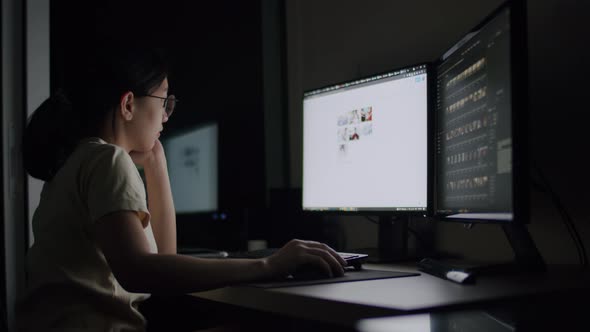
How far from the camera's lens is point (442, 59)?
1216 millimetres

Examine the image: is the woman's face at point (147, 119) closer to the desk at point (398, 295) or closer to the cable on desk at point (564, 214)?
the desk at point (398, 295)

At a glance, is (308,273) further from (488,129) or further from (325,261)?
(488,129)

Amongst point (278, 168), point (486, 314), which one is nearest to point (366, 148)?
point (486, 314)

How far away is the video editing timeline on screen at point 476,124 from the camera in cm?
88

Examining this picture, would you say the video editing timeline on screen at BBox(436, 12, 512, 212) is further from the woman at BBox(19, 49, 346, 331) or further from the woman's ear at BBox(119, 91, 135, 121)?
the woman's ear at BBox(119, 91, 135, 121)

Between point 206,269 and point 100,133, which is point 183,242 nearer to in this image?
point 100,133

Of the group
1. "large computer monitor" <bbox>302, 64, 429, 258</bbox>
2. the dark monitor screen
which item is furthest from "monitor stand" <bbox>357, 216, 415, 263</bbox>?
the dark monitor screen

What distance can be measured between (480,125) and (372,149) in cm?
44

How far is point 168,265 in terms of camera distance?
88cm

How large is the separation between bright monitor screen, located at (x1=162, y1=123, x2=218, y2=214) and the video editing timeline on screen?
1.23 meters

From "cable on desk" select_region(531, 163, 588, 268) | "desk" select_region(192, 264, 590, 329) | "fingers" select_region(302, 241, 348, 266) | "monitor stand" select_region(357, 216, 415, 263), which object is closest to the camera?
"desk" select_region(192, 264, 590, 329)

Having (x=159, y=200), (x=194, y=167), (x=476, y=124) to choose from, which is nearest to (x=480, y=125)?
(x=476, y=124)

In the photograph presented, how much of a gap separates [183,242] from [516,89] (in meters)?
1.95

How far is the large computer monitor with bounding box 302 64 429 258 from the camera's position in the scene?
4.23 feet
